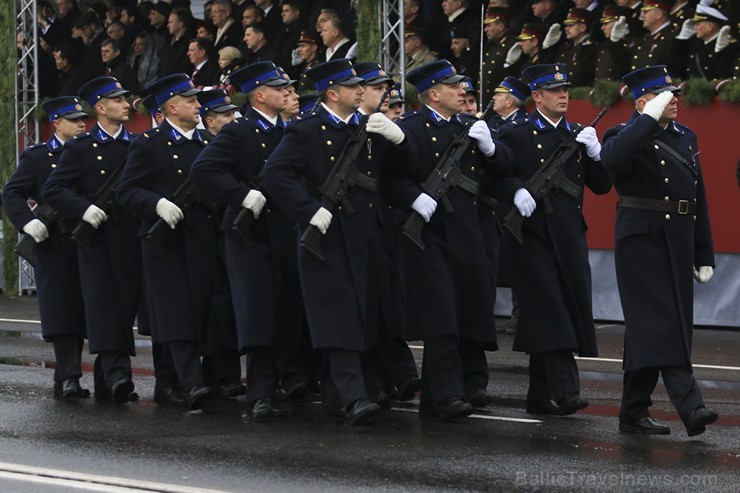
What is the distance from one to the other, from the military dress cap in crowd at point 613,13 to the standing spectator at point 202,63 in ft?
16.4

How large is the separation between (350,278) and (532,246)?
1229 mm

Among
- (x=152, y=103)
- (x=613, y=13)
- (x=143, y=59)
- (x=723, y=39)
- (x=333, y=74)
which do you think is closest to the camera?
(x=333, y=74)

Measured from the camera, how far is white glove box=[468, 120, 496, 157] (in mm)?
9367

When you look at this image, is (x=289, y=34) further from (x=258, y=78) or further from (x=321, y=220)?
(x=321, y=220)

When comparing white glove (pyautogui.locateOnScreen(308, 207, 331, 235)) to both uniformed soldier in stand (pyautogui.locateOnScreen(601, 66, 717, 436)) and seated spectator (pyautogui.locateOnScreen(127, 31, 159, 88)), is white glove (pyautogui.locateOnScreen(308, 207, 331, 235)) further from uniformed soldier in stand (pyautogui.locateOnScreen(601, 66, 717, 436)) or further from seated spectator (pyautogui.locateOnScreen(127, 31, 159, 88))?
seated spectator (pyautogui.locateOnScreen(127, 31, 159, 88))

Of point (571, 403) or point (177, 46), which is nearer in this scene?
point (571, 403)

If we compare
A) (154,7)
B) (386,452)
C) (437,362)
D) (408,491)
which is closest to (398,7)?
(154,7)

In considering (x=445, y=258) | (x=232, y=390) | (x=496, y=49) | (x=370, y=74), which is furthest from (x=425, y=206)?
(x=496, y=49)

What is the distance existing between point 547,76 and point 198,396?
2.83m

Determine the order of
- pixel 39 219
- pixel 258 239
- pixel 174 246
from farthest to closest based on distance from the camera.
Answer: pixel 39 219 → pixel 174 246 → pixel 258 239

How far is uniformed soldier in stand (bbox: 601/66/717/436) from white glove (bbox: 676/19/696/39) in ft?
18.3

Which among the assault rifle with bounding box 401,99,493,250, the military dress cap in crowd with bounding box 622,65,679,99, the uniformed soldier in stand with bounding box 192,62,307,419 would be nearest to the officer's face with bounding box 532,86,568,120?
the assault rifle with bounding box 401,99,493,250

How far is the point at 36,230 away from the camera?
35.0ft

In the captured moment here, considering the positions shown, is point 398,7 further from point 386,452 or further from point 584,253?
point 386,452
